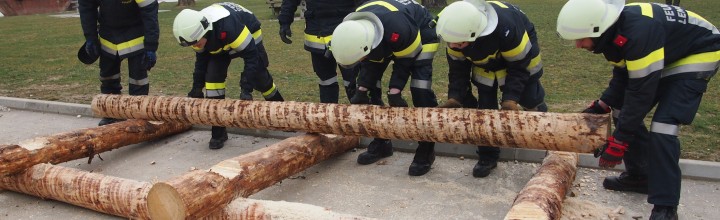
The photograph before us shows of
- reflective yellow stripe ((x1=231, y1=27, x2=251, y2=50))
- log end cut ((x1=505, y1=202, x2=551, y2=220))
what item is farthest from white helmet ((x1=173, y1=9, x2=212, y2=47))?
log end cut ((x1=505, y1=202, x2=551, y2=220))

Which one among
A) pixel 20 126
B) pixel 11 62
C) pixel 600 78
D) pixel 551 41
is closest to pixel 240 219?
pixel 20 126

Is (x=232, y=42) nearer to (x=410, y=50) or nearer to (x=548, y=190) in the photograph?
(x=410, y=50)

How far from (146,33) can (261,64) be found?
1.30 meters

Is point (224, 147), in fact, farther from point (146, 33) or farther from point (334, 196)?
point (334, 196)

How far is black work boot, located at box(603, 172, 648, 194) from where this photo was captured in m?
4.51

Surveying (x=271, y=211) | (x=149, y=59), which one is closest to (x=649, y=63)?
(x=271, y=211)

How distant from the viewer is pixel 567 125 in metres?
4.26

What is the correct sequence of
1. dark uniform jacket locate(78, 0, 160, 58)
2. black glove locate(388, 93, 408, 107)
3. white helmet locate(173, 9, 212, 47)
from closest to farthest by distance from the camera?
1. black glove locate(388, 93, 408, 107)
2. white helmet locate(173, 9, 212, 47)
3. dark uniform jacket locate(78, 0, 160, 58)

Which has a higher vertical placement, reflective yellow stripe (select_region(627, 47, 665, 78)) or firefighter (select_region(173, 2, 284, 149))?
reflective yellow stripe (select_region(627, 47, 665, 78))

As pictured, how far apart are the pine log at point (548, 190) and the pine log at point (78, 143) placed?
3772mm

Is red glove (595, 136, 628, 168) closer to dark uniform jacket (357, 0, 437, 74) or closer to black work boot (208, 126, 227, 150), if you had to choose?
dark uniform jacket (357, 0, 437, 74)

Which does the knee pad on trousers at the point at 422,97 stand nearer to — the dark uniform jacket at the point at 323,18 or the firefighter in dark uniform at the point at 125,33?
the dark uniform jacket at the point at 323,18

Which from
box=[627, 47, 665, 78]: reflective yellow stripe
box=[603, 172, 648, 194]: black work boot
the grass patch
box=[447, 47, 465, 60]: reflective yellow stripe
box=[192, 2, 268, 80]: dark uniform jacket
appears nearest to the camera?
box=[627, 47, 665, 78]: reflective yellow stripe

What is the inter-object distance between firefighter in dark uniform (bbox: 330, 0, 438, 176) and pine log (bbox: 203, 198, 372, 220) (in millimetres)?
1270
